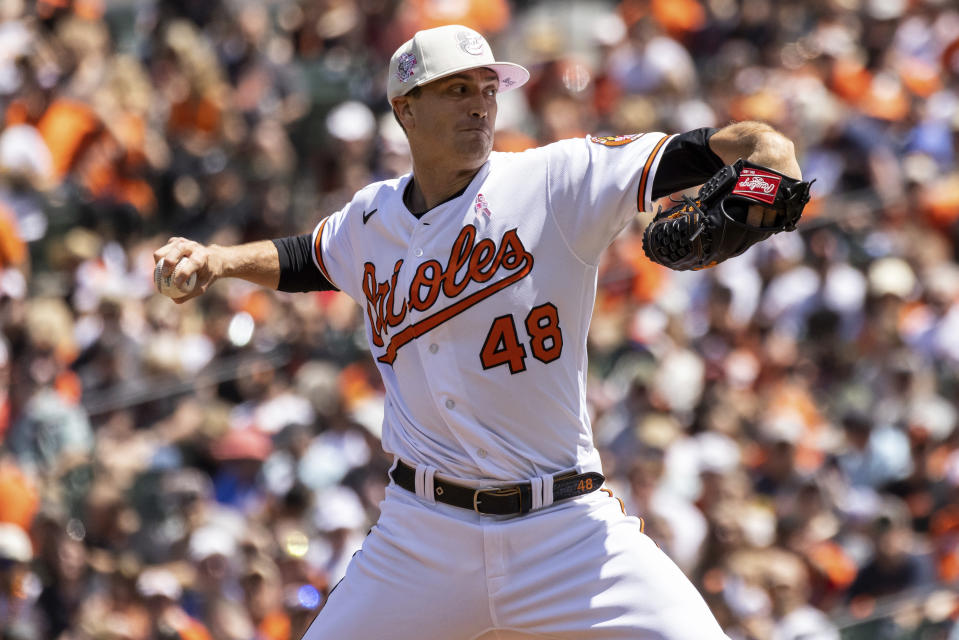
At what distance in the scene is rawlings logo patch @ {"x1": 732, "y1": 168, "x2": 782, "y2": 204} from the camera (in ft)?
12.7

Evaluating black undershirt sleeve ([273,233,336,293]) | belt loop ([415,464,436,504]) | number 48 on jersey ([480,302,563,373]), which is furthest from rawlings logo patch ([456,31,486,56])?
belt loop ([415,464,436,504])

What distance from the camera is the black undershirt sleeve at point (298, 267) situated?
4.95 metres

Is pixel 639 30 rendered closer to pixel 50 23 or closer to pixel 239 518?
pixel 50 23

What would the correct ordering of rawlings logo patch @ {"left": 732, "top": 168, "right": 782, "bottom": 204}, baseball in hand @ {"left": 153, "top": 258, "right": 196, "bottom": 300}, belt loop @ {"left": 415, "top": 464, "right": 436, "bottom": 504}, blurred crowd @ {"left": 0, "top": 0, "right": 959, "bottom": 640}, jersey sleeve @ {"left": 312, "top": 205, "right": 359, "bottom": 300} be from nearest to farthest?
rawlings logo patch @ {"left": 732, "top": 168, "right": 782, "bottom": 204} → baseball in hand @ {"left": 153, "top": 258, "right": 196, "bottom": 300} → belt loop @ {"left": 415, "top": 464, "right": 436, "bottom": 504} → jersey sleeve @ {"left": 312, "top": 205, "right": 359, "bottom": 300} → blurred crowd @ {"left": 0, "top": 0, "right": 959, "bottom": 640}

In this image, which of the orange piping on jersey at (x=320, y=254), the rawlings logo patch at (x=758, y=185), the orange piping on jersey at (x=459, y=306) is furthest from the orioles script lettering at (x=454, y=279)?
the rawlings logo patch at (x=758, y=185)

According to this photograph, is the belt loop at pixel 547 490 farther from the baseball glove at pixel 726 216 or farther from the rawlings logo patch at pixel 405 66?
the rawlings logo patch at pixel 405 66

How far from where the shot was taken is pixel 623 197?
14.0ft

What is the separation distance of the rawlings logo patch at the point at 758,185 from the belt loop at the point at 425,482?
1.25m

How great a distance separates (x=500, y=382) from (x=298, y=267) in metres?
0.95

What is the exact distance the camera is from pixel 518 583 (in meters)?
4.28

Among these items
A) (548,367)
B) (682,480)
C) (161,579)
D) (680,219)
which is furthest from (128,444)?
(680,219)

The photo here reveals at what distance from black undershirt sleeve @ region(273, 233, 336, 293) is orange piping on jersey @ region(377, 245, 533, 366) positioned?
56 centimetres

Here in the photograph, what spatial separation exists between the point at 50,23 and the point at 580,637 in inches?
292

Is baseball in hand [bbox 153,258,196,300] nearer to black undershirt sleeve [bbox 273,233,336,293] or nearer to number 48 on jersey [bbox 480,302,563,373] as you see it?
black undershirt sleeve [bbox 273,233,336,293]
